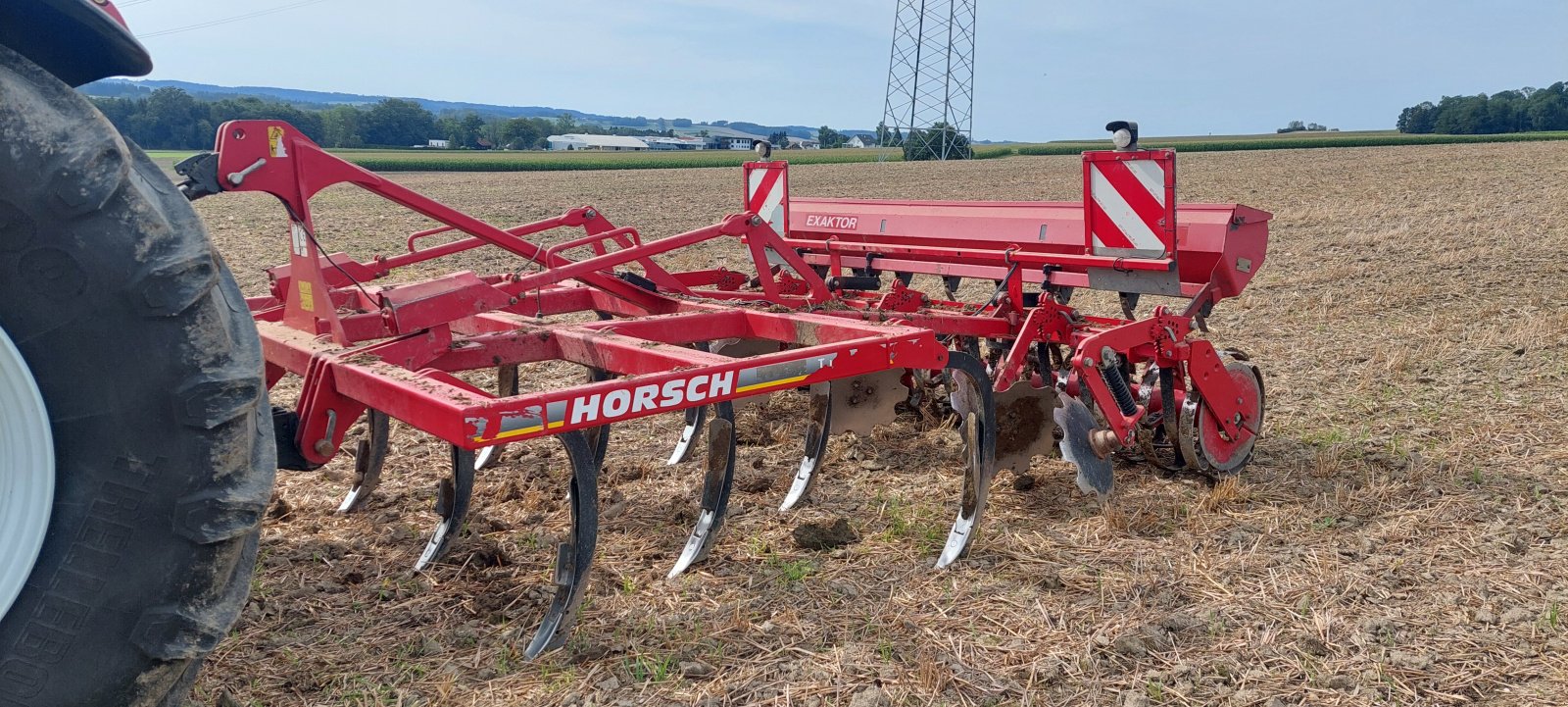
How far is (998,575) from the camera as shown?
364 centimetres

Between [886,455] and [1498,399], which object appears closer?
[886,455]

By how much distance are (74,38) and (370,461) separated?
7.94ft

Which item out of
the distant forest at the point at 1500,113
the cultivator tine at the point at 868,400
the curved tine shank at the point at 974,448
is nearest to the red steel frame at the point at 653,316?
the curved tine shank at the point at 974,448

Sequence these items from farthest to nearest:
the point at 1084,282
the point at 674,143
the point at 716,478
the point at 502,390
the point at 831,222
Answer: the point at 674,143
the point at 831,222
the point at 1084,282
the point at 502,390
the point at 716,478

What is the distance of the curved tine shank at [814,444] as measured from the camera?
441 centimetres

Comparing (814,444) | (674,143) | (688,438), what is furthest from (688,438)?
(674,143)

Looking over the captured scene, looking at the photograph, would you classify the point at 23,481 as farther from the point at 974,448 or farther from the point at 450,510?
the point at 974,448

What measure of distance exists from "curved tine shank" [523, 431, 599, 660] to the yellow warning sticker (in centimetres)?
114

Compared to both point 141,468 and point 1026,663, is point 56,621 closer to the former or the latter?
point 141,468

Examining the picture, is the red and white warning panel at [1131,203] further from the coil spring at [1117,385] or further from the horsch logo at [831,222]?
the horsch logo at [831,222]

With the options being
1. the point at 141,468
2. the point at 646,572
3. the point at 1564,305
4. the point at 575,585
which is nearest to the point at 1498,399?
the point at 1564,305

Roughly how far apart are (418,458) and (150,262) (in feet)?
10.3

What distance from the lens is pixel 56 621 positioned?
175cm

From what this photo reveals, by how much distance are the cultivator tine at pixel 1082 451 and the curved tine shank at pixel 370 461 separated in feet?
8.32
